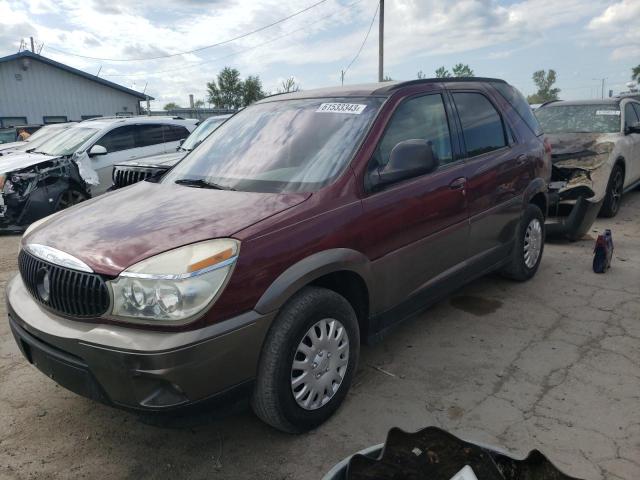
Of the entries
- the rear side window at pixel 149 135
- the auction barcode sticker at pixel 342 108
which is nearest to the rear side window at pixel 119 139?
the rear side window at pixel 149 135

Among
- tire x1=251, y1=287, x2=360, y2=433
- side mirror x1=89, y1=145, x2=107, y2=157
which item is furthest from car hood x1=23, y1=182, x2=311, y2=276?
side mirror x1=89, y1=145, x2=107, y2=157

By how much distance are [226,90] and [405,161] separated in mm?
39777

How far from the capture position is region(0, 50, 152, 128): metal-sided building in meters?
22.6

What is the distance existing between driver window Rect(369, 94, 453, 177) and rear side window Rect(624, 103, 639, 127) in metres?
5.34

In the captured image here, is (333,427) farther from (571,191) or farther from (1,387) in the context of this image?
(571,191)

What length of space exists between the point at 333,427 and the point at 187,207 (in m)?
1.48

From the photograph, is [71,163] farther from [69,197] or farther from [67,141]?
[67,141]

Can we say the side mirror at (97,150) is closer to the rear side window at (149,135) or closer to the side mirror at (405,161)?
the rear side window at (149,135)

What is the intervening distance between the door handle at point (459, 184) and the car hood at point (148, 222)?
131 centimetres

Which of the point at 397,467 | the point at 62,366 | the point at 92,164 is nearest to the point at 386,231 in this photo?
the point at 397,467

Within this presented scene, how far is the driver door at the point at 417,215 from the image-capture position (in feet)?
9.93

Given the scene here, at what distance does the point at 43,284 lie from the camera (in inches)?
101

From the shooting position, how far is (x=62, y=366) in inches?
93.3

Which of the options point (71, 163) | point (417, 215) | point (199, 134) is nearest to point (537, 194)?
point (417, 215)
